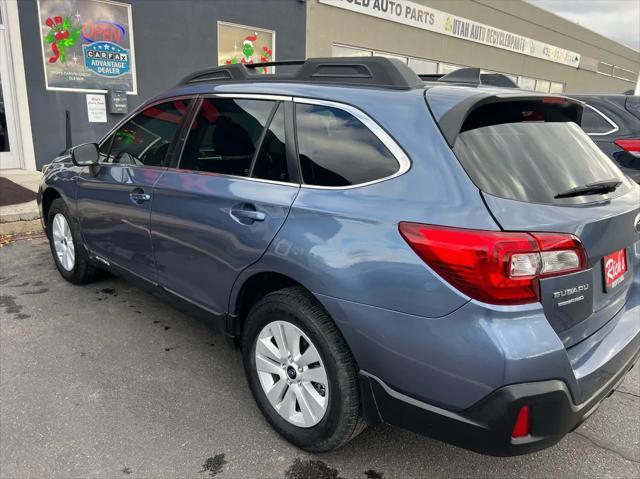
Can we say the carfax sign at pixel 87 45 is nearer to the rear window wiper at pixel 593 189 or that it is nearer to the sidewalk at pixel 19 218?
the sidewalk at pixel 19 218

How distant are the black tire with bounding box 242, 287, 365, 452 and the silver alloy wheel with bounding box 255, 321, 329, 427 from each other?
38 mm

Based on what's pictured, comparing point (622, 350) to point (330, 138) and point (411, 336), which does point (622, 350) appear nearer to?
point (411, 336)

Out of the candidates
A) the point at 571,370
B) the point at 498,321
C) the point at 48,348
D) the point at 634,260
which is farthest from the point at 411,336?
the point at 48,348

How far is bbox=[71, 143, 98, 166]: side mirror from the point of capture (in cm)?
365

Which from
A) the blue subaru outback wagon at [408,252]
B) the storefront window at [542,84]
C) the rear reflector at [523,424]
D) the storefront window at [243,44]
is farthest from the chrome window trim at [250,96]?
the storefront window at [542,84]

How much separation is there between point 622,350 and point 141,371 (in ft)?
8.61

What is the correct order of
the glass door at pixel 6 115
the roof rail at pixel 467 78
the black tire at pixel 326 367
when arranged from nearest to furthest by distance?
the black tire at pixel 326 367 < the roof rail at pixel 467 78 < the glass door at pixel 6 115

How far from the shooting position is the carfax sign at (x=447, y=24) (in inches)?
545

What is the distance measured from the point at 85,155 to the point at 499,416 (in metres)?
3.25

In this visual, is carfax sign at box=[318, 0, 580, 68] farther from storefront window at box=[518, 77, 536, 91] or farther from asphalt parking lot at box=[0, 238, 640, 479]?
asphalt parking lot at box=[0, 238, 640, 479]

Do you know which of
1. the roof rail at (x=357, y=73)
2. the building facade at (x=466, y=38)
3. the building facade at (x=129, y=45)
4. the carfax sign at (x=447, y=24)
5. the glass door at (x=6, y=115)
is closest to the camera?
the roof rail at (x=357, y=73)

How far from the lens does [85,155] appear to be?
12.1 ft

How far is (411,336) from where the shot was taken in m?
1.91

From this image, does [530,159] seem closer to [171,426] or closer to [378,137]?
[378,137]
